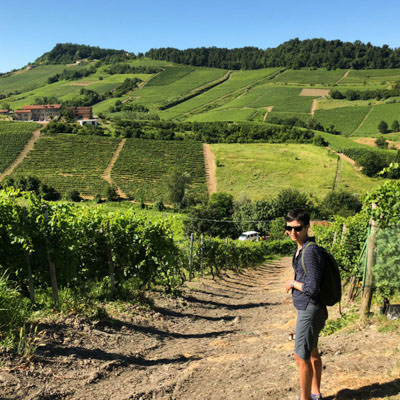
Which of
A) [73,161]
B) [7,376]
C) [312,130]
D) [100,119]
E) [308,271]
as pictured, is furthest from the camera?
[100,119]

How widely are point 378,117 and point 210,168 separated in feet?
230

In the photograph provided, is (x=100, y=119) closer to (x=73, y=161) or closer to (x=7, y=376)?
(x=73, y=161)

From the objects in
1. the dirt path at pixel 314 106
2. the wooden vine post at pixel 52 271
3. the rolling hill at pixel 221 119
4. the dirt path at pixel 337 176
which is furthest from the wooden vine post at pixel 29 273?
the dirt path at pixel 314 106

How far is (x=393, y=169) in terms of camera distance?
5.65 m

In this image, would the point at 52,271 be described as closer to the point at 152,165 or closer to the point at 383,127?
the point at 152,165

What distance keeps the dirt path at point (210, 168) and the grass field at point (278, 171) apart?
1027 millimetres

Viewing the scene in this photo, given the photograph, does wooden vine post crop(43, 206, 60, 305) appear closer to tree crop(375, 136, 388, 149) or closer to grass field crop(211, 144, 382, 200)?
grass field crop(211, 144, 382, 200)

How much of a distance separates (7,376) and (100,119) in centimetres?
12775

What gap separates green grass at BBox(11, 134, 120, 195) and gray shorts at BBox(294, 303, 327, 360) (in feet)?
220

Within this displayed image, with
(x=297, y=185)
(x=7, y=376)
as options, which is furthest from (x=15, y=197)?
(x=297, y=185)

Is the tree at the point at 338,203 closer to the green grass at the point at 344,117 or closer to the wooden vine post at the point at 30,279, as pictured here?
the green grass at the point at 344,117

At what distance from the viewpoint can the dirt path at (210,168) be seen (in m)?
71.3

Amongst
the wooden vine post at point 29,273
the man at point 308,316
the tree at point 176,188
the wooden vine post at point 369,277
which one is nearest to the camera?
the man at point 308,316

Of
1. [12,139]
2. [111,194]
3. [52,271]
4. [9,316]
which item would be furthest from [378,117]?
[9,316]
